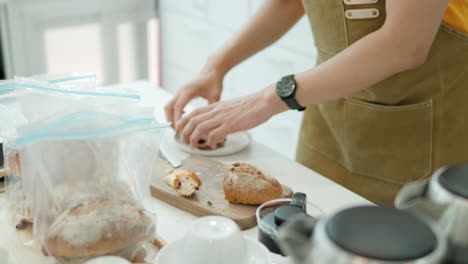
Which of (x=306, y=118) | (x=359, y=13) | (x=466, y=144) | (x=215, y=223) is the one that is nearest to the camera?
(x=215, y=223)

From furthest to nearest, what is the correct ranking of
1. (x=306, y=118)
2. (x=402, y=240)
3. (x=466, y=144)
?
(x=306, y=118), (x=466, y=144), (x=402, y=240)

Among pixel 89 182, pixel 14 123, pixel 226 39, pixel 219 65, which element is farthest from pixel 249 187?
pixel 226 39

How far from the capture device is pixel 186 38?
299 cm

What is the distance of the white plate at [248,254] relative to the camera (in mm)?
776

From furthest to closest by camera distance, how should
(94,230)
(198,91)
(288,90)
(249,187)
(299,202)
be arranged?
(198,91), (288,90), (249,187), (299,202), (94,230)

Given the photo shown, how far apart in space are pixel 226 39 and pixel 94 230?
2.01m

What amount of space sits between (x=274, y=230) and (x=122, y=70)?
8.04 feet

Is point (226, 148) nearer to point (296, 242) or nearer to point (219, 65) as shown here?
point (219, 65)

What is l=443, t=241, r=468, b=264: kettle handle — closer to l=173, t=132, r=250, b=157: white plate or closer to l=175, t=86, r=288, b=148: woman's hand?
l=175, t=86, r=288, b=148: woman's hand

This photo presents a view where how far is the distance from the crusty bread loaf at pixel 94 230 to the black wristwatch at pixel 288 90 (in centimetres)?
45

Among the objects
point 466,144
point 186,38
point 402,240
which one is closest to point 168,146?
point 466,144

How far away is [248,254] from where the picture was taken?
2.64ft

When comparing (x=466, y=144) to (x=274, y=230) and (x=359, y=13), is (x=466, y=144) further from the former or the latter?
(x=274, y=230)

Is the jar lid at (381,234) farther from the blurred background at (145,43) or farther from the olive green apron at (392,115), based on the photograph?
the blurred background at (145,43)
